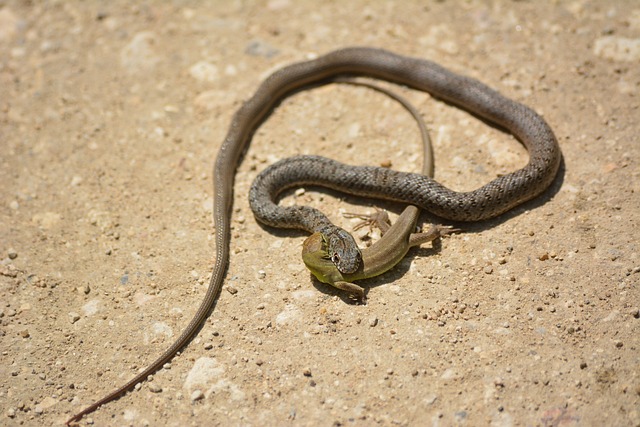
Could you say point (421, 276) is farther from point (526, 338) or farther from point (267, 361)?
point (267, 361)

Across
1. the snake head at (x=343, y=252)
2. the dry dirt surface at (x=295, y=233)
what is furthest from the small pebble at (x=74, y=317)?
the snake head at (x=343, y=252)

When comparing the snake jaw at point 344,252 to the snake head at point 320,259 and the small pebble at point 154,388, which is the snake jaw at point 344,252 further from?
the small pebble at point 154,388

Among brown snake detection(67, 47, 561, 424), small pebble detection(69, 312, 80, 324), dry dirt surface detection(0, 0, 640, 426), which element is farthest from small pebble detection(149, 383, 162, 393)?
small pebble detection(69, 312, 80, 324)

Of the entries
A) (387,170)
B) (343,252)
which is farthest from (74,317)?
(387,170)

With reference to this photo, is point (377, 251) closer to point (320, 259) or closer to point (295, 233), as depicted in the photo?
point (320, 259)

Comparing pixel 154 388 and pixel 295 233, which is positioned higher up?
pixel 295 233

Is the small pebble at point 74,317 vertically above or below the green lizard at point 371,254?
below
